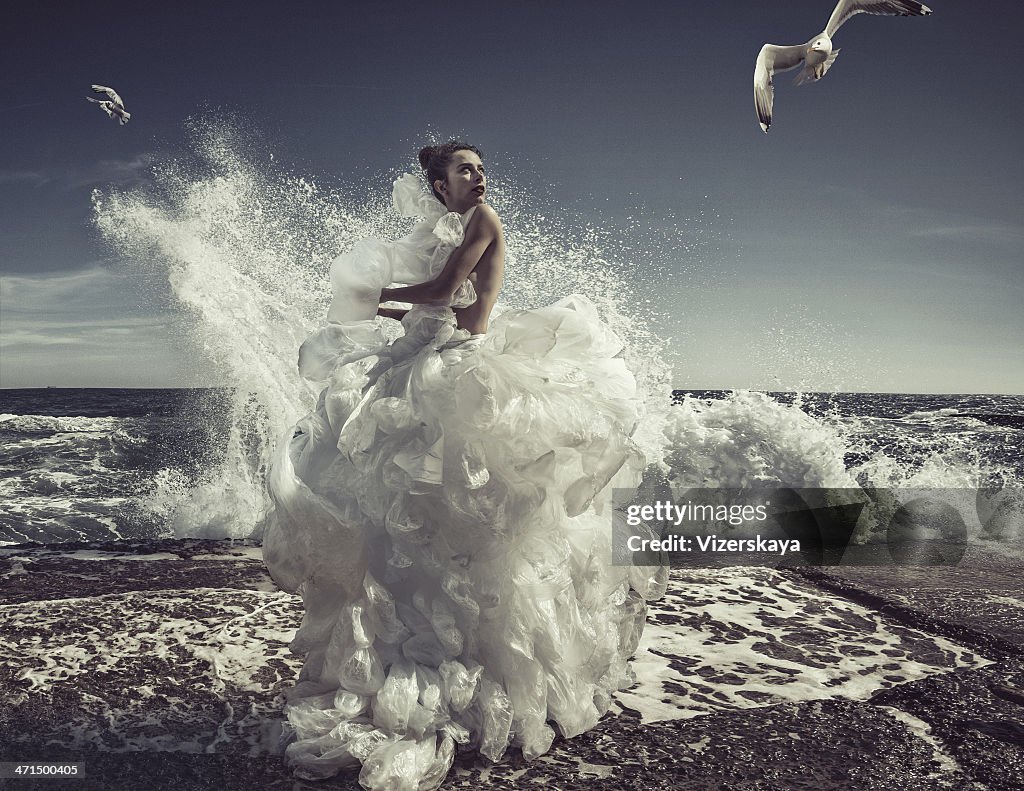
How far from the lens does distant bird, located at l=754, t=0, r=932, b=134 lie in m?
4.12

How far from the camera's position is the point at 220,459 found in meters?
9.22

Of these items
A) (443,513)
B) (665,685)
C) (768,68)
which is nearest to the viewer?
(443,513)

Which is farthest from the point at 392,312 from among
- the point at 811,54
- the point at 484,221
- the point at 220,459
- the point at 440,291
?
the point at 220,459

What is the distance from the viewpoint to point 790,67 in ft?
14.6

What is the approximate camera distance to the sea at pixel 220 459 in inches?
278

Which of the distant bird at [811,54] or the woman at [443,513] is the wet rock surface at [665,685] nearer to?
the woman at [443,513]

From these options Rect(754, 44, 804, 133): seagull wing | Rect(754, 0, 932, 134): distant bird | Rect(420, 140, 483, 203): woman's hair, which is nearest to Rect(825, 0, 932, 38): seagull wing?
Rect(754, 0, 932, 134): distant bird

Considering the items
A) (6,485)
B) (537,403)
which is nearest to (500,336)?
(537,403)

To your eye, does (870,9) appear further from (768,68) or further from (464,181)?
(464,181)

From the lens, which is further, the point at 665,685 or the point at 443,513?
the point at 665,685

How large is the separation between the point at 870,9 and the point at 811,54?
1.54 feet

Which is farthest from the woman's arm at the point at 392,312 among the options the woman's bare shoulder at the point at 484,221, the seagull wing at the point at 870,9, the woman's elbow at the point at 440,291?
the seagull wing at the point at 870,9

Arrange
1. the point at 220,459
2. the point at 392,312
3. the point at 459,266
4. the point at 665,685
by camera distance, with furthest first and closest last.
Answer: the point at 220,459
the point at 665,685
the point at 392,312
the point at 459,266

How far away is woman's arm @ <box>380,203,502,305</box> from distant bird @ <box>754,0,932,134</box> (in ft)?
8.25
